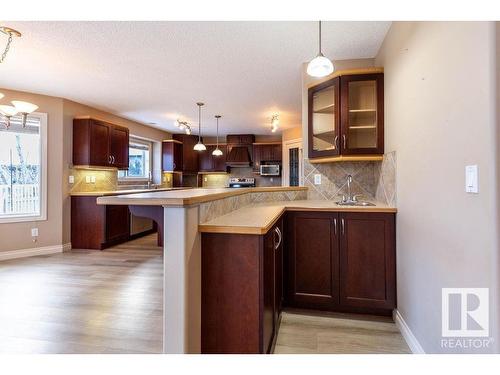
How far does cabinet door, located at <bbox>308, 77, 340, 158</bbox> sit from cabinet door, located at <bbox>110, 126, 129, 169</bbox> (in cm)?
387

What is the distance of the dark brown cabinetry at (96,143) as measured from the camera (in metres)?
4.52

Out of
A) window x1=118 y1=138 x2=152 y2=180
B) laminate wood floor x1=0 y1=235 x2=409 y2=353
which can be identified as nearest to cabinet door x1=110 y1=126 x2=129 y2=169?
window x1=118 y1=138 x2=152 y2=180

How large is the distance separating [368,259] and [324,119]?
146 centimetres

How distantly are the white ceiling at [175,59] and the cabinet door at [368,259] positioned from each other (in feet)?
5.59

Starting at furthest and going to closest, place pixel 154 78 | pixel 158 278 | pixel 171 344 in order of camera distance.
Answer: pixel 154 78 < pixel 158 278 < pixel 171 344

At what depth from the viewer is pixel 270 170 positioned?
7.27m

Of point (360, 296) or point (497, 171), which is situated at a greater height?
point (497, 171)

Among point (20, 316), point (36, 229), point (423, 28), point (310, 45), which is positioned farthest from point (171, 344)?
point (36, 229)

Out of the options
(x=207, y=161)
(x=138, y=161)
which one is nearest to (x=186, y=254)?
(x=138, y=161)

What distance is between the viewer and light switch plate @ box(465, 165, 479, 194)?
3.68 feet
